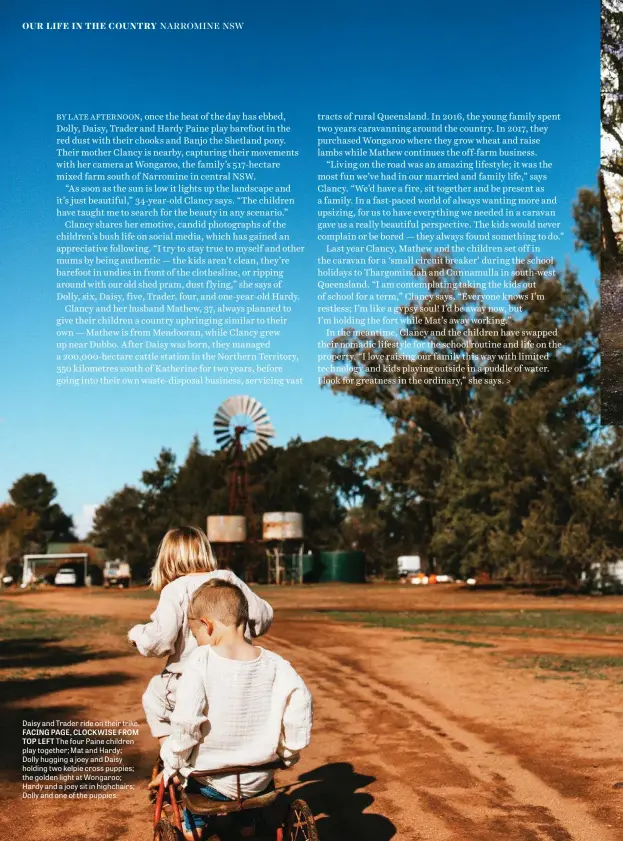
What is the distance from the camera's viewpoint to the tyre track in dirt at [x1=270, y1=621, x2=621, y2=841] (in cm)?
620

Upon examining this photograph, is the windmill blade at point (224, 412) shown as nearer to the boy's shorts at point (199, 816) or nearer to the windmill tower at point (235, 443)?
the windmill tower at point (235, 443)

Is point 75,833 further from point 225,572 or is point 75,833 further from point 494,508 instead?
point 494,508

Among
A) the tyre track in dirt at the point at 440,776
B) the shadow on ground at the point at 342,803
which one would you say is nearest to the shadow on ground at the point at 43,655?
the tyre track in dirt at the point at 440,776

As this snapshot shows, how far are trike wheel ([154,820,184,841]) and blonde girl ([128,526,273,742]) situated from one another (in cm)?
58

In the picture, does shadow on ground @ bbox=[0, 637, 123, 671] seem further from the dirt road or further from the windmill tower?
the windmill tower

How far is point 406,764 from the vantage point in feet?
26.3

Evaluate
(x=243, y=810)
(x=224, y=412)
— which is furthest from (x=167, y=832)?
(x=224, y=412)

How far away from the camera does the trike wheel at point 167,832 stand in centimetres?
419

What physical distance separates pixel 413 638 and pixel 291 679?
16.1m

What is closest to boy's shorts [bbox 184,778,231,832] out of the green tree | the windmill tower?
the windmill tower

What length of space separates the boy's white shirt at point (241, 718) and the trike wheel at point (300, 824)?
188mm

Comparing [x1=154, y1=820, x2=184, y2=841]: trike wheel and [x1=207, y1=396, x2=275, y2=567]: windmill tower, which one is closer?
[x1=154, y1=820, x2=184, y2=841]: trike wheel

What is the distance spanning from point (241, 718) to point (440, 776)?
4.05 m

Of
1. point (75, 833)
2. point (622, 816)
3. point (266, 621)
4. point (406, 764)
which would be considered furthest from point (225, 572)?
point (406, 764)
